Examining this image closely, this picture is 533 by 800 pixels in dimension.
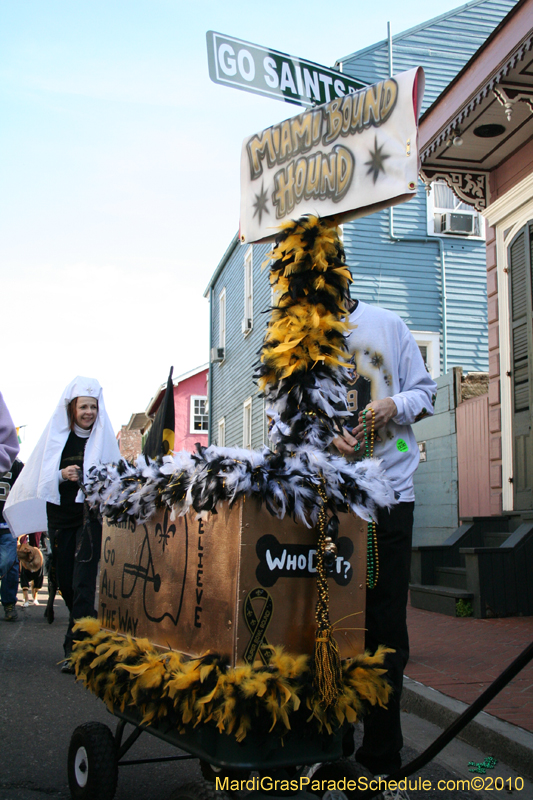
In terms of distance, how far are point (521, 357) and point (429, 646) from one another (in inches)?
159

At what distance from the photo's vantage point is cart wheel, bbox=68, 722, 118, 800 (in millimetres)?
2559

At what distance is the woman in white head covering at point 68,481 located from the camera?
17.1 ft

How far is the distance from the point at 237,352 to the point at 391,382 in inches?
695

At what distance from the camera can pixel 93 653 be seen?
274 centimetres

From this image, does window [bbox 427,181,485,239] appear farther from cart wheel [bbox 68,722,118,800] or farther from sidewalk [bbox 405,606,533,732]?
cart wheel [bbox 68,722,118,800]

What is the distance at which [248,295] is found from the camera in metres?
18.8

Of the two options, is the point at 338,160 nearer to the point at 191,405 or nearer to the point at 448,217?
the point at 448,217

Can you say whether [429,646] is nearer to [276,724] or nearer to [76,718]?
[76,718]

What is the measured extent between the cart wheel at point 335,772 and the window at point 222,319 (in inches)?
795

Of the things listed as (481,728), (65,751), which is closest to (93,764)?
(65,751)

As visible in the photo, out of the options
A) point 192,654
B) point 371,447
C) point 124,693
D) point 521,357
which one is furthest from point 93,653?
point 521,357

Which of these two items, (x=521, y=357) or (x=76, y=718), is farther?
(x=521, y=357)

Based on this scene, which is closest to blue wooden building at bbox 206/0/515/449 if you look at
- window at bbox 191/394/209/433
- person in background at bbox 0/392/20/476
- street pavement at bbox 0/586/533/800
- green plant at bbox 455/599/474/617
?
green plant at bbox 455/599/474/617

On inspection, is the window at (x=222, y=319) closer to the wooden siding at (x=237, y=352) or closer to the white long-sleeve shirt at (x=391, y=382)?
the wooden siding at (x=237, y=352)
